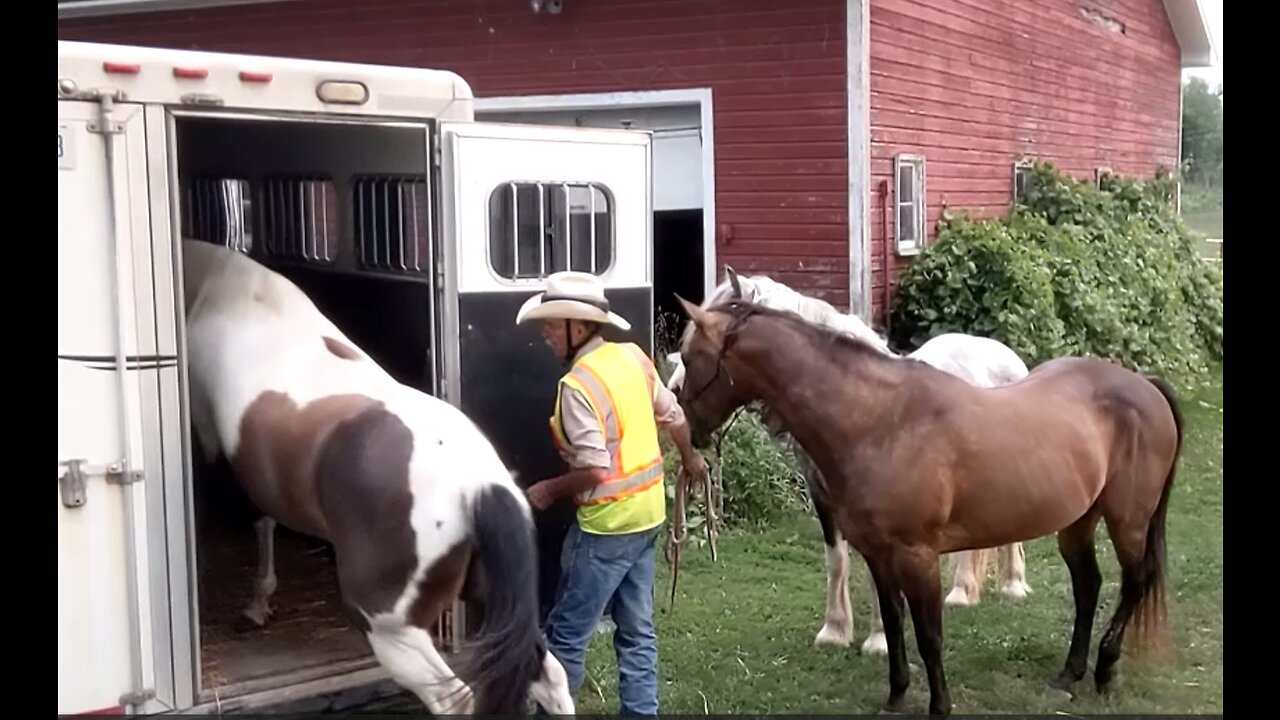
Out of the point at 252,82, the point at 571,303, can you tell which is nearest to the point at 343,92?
the point at 252,82

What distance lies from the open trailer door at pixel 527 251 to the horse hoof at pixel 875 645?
5.96 ft

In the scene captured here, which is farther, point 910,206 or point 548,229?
point 910,206

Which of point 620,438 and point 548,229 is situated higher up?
point 548,229

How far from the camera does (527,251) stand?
5488 millimetres

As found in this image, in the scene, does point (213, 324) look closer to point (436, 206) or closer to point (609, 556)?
point (436, 206)

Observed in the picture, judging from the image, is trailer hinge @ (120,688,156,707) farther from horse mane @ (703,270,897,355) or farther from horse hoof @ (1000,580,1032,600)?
horse hoof @ (1000,580,1032,600)

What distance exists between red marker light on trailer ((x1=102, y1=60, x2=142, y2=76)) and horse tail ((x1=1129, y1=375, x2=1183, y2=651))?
4433mm

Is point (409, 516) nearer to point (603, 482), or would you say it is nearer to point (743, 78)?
point (603, 482)

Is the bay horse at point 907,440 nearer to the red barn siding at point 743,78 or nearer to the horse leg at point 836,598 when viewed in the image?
the horse leg at point 836,598

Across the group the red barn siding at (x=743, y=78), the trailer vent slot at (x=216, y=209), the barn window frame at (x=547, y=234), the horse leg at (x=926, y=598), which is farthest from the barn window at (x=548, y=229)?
the red barn siding at (x=743, y=78)

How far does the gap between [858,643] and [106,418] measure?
13.1 feet

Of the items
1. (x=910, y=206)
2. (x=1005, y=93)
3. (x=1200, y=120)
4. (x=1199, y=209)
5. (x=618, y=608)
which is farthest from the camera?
(x=1200, y=120)

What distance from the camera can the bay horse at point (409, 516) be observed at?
442 centimetres

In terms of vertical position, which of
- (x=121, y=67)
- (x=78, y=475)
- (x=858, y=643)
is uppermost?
(x=121, y=67)
